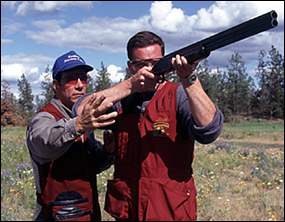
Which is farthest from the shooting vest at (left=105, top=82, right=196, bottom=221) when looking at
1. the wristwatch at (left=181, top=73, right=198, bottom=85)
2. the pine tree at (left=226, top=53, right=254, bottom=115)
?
the pine tree at (left=226, top=53, right=254, bottom=115)

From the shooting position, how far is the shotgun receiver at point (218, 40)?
2.30 m

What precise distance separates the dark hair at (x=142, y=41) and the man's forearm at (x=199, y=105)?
0.33 metres

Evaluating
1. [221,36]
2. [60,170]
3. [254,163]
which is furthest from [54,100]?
[254,163]

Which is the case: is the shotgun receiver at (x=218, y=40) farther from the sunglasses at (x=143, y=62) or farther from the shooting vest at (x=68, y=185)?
the shooting vest at (x=68, y=185)

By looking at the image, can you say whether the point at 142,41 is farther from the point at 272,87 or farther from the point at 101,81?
the point at 272,87

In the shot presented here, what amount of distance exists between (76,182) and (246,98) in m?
67.1

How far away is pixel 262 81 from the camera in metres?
71.0

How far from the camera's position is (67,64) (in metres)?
3.21

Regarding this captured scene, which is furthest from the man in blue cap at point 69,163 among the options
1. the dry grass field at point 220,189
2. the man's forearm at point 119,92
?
the dry grass field at point 220,189

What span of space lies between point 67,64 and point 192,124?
808 mm

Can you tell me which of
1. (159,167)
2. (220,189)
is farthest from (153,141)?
(220,189)

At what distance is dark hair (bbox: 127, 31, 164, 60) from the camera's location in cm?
287

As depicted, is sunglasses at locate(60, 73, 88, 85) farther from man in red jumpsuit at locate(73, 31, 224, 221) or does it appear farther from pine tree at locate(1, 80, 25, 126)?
pine tree at locate(1, 80, 25, 126)

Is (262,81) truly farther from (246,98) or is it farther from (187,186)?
(187,186)
